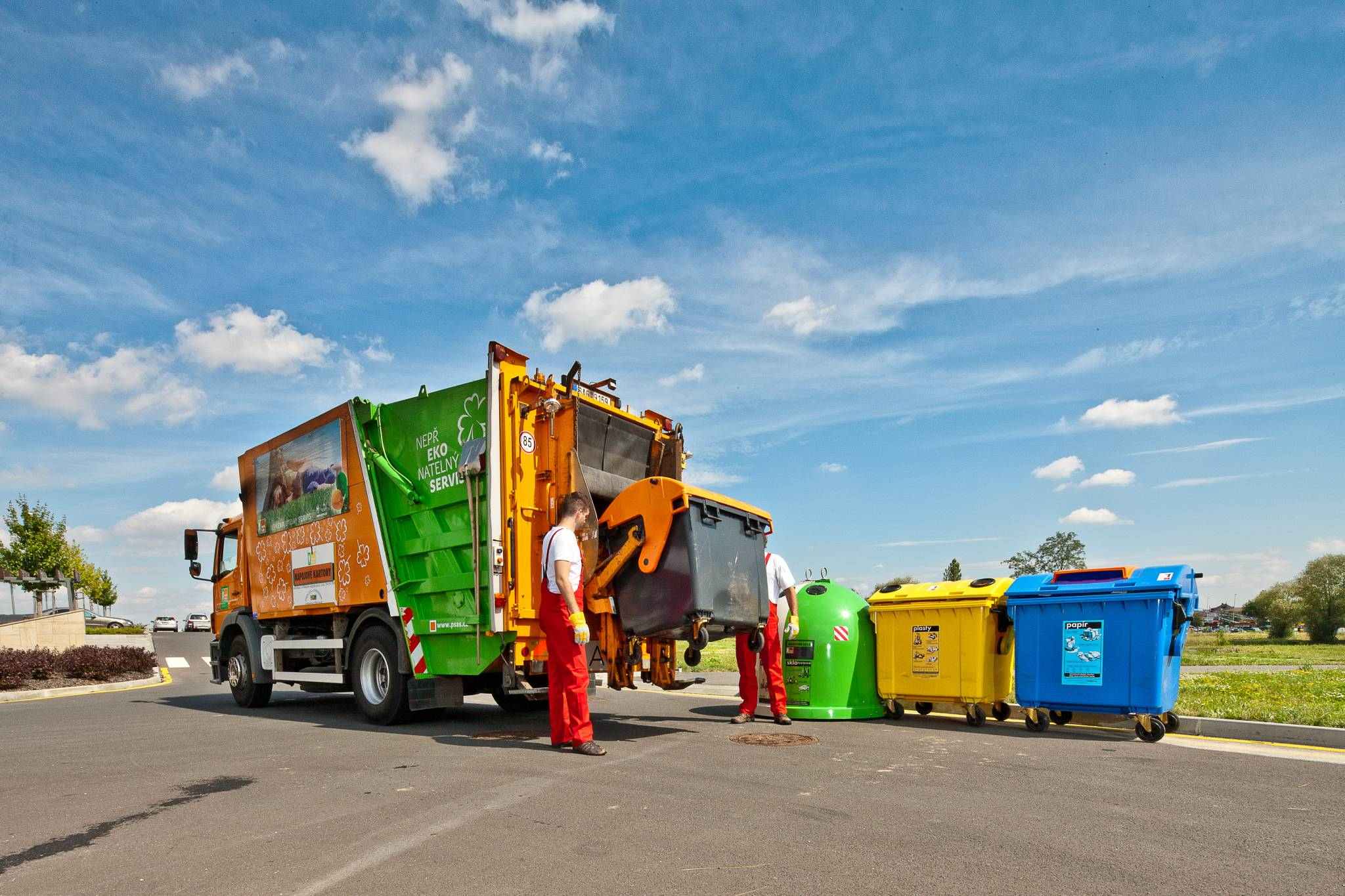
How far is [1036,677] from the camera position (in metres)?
7.62

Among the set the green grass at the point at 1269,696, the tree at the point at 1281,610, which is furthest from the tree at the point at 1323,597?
the green grass at the point at 1269,696

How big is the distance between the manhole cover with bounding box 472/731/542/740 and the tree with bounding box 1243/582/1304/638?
50579 mm

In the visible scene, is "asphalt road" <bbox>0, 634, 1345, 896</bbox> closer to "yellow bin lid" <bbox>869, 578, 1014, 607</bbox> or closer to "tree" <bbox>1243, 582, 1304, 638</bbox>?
"yellow bin lid" <bbox>869, 578, 1014, 607</bbox>

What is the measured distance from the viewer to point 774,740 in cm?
707

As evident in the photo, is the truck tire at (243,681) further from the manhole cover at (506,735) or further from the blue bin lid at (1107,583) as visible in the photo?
the blue bin lid at (1107,583)

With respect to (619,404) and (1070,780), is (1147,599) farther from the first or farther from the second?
(619,404)

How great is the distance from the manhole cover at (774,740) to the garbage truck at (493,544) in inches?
32.1

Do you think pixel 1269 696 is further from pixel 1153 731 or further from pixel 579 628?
pixel 579 628

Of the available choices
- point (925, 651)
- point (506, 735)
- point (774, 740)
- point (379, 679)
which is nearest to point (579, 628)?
point (506, 735)

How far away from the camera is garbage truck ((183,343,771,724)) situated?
23.6 feet

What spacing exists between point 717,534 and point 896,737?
89.2 inches

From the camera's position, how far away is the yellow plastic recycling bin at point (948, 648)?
7.95 meters

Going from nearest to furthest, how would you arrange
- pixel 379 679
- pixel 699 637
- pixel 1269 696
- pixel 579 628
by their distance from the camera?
1. pixel 579 628
2. pixel 699 637
3. pixel 379 679
4. pixel 1269 696

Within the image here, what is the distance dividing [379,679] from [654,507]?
12.1 feet
